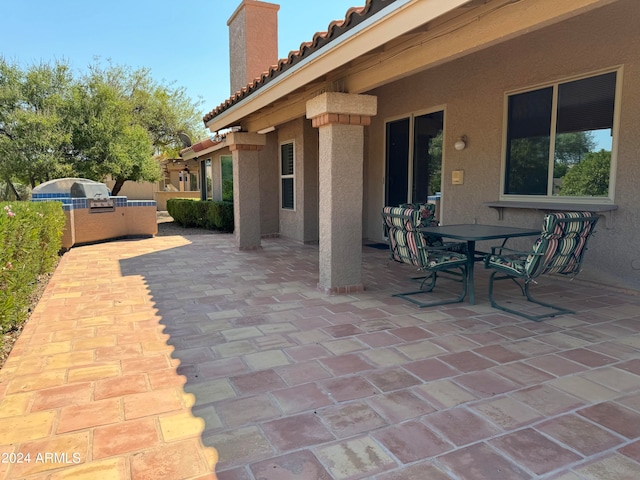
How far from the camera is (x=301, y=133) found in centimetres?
990

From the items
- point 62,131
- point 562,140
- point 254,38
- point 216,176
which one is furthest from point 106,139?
point 562,140

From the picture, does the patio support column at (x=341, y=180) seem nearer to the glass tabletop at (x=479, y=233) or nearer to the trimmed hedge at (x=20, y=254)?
the glass tabletop at (x=479, y=233)

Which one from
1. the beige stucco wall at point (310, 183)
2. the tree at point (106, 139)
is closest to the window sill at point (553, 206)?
the beige stucco wall at point (310, 183)

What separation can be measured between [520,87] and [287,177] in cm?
614

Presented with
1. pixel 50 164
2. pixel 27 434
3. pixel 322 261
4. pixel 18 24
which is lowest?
pixel 27 434

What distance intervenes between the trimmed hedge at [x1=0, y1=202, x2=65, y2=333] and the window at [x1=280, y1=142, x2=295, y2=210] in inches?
211

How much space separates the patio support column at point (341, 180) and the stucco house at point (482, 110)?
0.5 inches

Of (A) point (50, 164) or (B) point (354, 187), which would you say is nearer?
(B) point (354, 187)

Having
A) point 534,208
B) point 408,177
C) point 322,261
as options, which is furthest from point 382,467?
point 408,177

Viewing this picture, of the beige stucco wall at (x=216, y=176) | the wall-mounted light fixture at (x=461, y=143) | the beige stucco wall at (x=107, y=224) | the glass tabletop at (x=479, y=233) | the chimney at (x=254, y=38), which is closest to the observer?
the glass tabletop at (x=479, y=233)

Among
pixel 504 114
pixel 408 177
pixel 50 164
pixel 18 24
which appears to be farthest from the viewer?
pixel 18 24

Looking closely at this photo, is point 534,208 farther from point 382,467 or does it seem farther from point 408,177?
point 382,467

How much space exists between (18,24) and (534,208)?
25199mm

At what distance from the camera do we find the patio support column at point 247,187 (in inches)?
351
